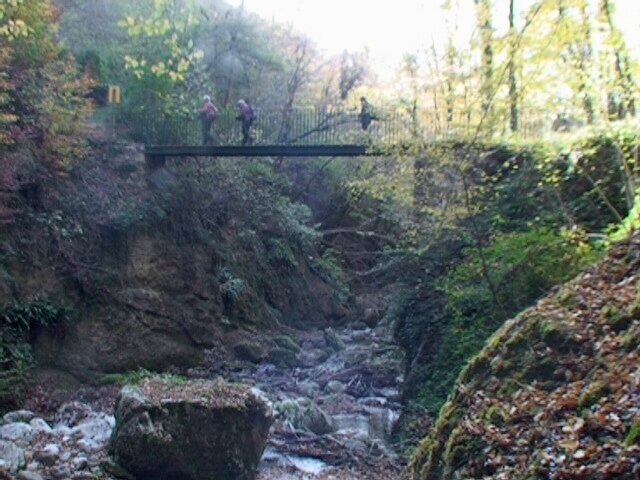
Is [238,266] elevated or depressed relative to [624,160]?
depressed

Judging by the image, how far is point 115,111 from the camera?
18.9m

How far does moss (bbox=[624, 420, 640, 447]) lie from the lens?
356 centimetres

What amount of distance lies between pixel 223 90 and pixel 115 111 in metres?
7.17

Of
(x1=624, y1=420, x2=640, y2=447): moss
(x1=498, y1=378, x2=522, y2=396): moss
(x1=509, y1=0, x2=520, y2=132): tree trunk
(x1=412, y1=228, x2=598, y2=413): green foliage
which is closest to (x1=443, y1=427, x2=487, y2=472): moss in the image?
(x1=498, y1=378, x2=522, y2=396): moss

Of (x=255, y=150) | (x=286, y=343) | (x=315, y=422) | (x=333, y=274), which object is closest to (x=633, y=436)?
(x=315, y=422)

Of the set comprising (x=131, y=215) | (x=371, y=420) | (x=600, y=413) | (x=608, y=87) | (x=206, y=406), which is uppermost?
(x=608, y=87)

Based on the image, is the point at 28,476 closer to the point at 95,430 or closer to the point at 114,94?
the point at 95,430

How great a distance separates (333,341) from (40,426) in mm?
9542

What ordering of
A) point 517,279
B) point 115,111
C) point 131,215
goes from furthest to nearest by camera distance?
point 115,111
point 131,215
point 517,279

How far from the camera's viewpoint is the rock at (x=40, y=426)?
33.4 feet

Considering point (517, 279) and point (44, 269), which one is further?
point (44, 269)

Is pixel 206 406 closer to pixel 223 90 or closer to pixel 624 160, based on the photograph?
pixel 624 160

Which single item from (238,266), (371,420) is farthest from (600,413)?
(238,266)

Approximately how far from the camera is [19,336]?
1283cm
